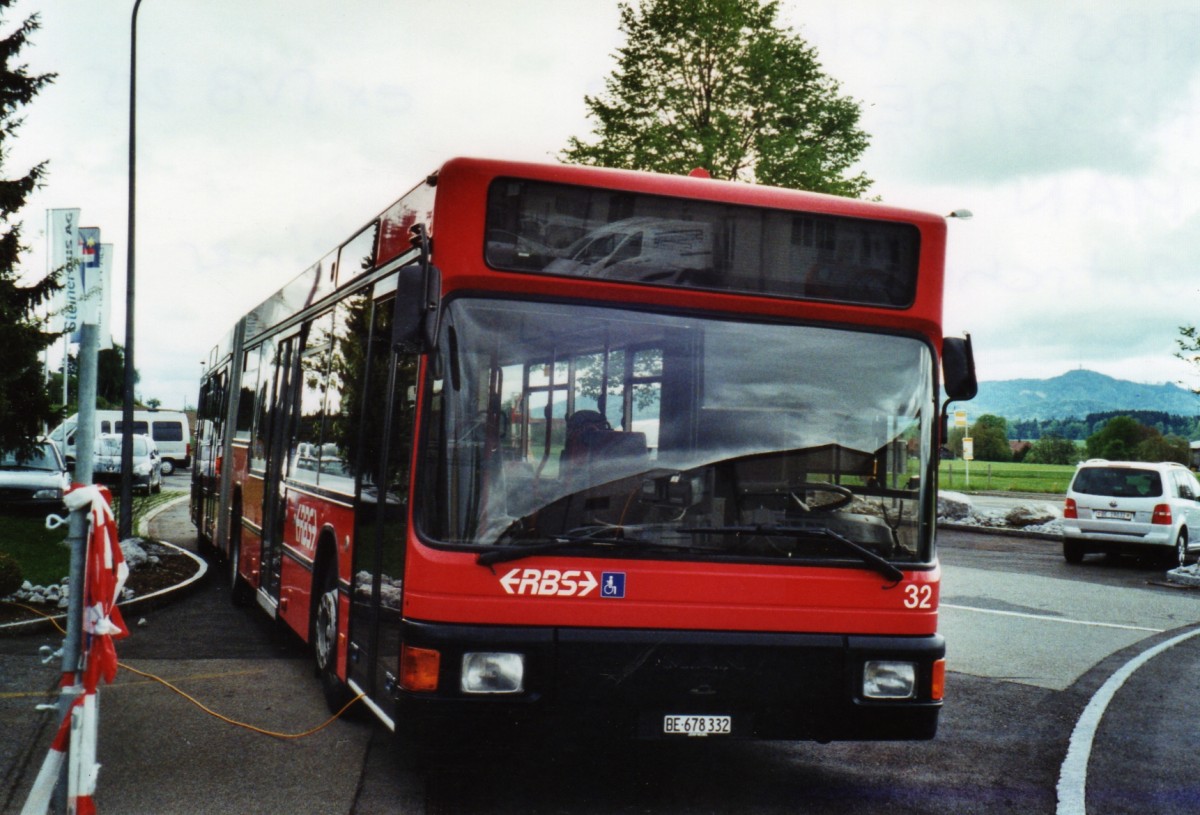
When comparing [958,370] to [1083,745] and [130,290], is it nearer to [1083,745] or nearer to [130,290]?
[1083,745]

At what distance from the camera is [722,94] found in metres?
33.5

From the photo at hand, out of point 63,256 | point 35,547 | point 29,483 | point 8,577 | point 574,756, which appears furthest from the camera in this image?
point 63,256

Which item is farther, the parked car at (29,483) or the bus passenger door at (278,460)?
the parked car at (29,483)

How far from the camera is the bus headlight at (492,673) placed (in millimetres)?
5113

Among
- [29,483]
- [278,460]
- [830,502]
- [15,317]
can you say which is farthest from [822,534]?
[29,483]

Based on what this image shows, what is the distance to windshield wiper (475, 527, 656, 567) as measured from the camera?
511 centimetres

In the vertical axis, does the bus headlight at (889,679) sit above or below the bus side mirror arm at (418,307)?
below

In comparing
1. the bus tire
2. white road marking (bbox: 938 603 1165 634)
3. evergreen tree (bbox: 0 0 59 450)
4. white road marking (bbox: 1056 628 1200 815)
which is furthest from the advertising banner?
white road marking (bbox: 1056 628 1200 815)

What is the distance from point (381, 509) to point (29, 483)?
1724 cm

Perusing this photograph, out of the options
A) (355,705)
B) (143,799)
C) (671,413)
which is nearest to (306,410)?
(355,705)

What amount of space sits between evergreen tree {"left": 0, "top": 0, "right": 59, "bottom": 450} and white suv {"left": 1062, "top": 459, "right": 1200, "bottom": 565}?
1648 centimetres

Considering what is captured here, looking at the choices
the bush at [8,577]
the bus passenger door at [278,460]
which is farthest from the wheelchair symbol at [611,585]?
the bush at [8,577]

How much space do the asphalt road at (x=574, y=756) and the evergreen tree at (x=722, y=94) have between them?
23.9 metres

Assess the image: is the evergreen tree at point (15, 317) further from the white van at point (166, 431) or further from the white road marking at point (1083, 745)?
the white van at point (166, 431)
